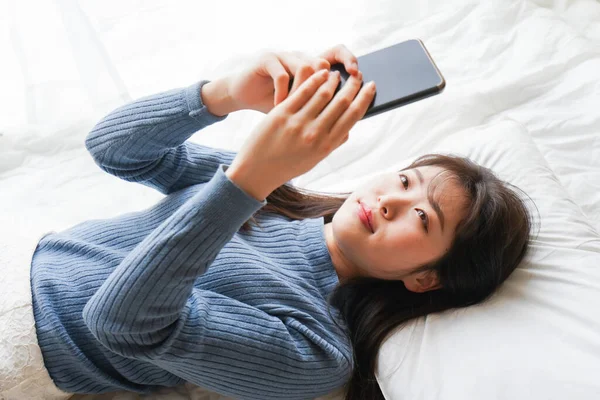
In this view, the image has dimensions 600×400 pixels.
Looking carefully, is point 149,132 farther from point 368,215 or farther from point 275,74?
point 368,215

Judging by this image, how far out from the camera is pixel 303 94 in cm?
77

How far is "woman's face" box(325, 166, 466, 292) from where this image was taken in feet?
3.12

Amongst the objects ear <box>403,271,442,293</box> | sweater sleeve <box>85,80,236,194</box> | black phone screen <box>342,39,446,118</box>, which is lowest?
ear <box>403,271,442,293</box>

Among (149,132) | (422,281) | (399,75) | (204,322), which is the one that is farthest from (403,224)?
(149,132)

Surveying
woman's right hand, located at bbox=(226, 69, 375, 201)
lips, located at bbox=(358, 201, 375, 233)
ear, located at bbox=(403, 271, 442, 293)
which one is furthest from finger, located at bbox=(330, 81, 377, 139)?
ear, located at bbox=(403, 271, 442, 293)

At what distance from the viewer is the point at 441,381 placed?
3.00 feet

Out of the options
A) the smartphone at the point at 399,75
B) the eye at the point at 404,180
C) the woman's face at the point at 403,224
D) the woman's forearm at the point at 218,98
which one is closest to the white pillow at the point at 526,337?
the woman's face at the point at 403,224

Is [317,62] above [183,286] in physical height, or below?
above

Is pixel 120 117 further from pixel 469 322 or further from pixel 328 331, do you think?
pixel 469 322

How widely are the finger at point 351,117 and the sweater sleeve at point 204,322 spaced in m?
0.14

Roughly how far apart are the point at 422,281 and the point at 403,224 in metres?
0.14

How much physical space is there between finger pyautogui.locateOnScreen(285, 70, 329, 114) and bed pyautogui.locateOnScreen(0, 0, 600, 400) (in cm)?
47

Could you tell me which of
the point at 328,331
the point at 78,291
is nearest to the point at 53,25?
the point at 78,291

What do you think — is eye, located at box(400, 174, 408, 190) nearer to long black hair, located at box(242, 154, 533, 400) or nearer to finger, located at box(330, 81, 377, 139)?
long black hair, located at box(242, 154, 533, 400)
